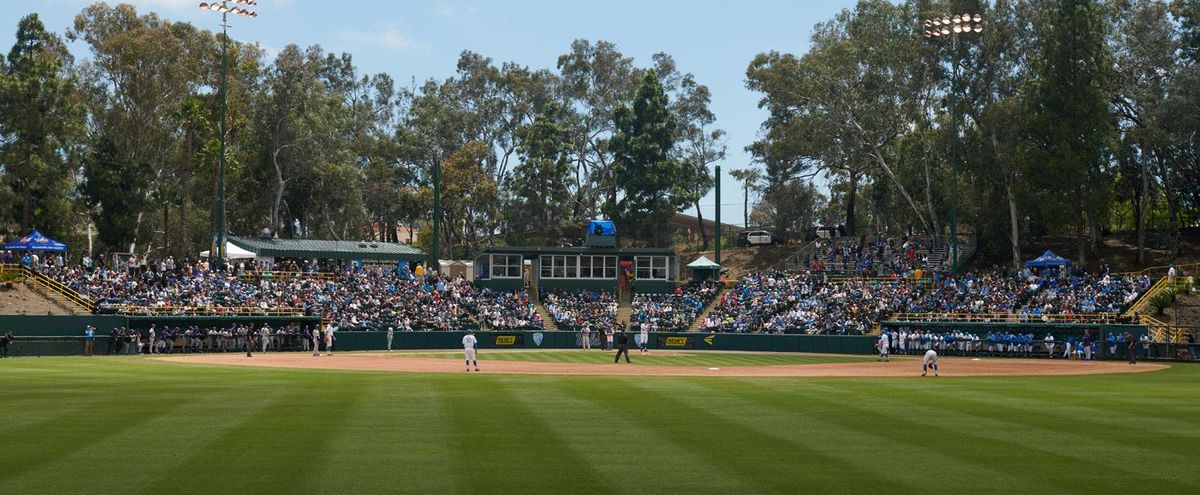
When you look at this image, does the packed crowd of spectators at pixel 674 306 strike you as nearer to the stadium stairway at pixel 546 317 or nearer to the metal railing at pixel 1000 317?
the stadium stairway at pixel 546 317

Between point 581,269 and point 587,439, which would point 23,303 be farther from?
point 587,439

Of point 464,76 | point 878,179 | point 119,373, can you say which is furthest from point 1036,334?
point 464,76

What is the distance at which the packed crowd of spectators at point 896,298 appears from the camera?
5978 centimetres

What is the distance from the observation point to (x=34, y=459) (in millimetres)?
15781

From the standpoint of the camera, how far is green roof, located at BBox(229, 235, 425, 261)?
265 feet

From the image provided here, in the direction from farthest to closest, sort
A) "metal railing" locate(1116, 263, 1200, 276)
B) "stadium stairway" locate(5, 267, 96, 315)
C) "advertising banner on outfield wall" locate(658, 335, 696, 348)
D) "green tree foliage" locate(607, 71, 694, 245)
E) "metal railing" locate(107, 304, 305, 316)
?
"green tree foliage" locate(607, 71, 694, 245)
"advertising banner on outfield wall" locate(658, 335, 696, 348)
"metal railing" locate(1116, 263, 1200, 276)
"metal railing" locate(107, 304, 305, 316)
"stadium stairway" locate(5, 267, 96, 315)

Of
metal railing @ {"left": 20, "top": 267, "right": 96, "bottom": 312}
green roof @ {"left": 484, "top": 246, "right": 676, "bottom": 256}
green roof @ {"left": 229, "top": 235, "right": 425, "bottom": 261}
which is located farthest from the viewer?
green roof @ {"left": 484, "top": 246, "right": 676, "bottom": 256}

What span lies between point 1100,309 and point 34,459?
5315 centimetres

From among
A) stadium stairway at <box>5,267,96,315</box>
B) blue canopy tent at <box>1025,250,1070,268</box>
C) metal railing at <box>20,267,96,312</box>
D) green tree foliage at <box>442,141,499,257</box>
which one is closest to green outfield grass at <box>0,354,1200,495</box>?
stadium stairway at <box>5,267,96,315</box>

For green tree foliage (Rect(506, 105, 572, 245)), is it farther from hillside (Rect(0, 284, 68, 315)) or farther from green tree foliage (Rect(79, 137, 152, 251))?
hillside (Rect(0, 284, 68, 315))

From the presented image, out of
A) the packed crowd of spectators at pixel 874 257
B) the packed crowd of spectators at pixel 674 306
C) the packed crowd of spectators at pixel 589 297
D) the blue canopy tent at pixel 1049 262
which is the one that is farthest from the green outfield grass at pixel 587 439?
the packed crowd of spectators at pixel 874 257

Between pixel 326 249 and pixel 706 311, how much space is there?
27553mm

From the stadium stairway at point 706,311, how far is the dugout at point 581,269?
3.99 meters

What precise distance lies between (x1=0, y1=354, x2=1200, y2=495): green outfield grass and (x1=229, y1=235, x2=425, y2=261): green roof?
50.5 metres
